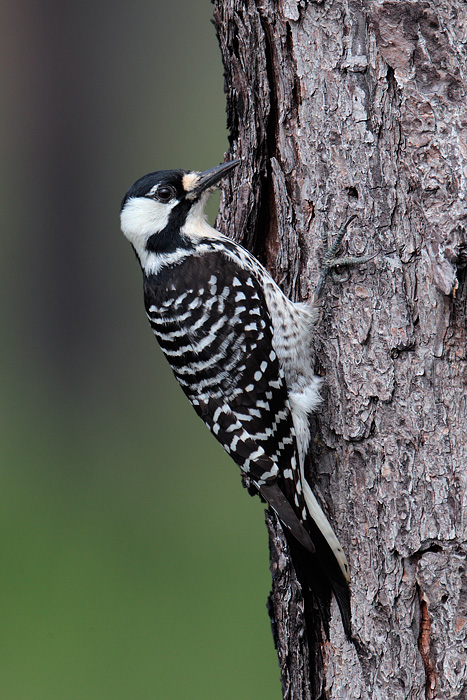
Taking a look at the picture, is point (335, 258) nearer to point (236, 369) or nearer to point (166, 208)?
point (236, 369)

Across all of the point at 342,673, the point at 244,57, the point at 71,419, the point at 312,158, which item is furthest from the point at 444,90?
the point at 71,419

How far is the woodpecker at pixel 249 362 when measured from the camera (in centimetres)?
279

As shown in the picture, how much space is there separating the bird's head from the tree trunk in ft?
1.73

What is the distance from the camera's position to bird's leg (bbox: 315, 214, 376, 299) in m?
2.65

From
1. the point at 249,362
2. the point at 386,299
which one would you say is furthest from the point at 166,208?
the point at 386,299

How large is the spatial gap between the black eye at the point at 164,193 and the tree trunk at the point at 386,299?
59 cm

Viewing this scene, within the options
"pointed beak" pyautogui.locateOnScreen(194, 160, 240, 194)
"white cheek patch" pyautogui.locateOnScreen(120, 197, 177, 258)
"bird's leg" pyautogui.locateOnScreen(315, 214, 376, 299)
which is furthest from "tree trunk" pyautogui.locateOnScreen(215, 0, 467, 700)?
A: "white cheek patch" pyautogui.locateOnScreen(120, 197, 177, 258)

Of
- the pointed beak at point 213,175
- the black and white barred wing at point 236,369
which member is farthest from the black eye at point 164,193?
the black and white barred wing at point 236,369

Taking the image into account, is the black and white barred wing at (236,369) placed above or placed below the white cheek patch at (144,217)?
below

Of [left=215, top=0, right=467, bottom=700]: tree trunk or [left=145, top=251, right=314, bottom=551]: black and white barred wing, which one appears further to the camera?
[left=145, top=251, right=314, bottom=551]: black and white barred wing

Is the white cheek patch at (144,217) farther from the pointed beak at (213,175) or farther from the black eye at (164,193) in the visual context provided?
the pointed beak at (213,175)

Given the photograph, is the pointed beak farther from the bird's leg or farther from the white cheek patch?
the bird's leg

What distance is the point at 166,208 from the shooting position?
3.33 metres

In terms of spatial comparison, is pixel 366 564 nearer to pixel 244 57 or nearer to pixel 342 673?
pixel 342 673
